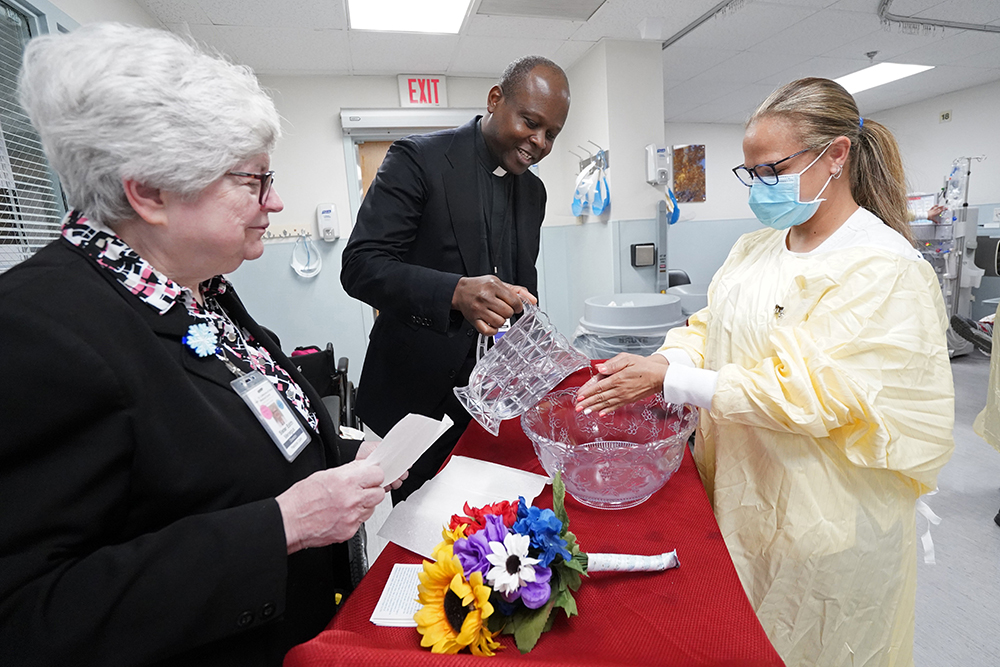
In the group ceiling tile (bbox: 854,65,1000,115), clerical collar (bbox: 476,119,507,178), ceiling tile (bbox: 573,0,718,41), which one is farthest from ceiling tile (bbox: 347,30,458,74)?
ceiling tile (bbox: 854,65,1000,115)

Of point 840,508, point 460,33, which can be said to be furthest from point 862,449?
point 460,33

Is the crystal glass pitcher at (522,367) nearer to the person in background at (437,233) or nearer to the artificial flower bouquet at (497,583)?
the person in background at (437,233)

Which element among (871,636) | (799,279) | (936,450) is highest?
(799,279)

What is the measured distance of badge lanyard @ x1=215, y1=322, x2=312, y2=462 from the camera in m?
0.78

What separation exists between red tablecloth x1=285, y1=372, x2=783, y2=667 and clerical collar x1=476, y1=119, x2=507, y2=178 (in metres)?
1.14

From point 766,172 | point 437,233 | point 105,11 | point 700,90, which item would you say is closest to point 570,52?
point 700,90

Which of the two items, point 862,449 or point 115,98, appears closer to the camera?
point 115,98

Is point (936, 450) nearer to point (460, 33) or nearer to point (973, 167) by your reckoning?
point (460, 33)

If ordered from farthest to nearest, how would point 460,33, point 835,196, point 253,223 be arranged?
point 460,33, point 835,196, point 253,223

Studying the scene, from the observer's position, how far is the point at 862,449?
944mm

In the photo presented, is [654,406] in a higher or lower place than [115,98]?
lower

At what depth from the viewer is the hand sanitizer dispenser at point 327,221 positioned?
4117 millimetres

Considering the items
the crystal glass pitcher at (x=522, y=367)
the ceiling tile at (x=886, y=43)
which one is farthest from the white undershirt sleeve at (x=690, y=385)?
the ceiling tile at (x=886, y=43)

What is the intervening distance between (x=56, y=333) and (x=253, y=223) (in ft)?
1.07
